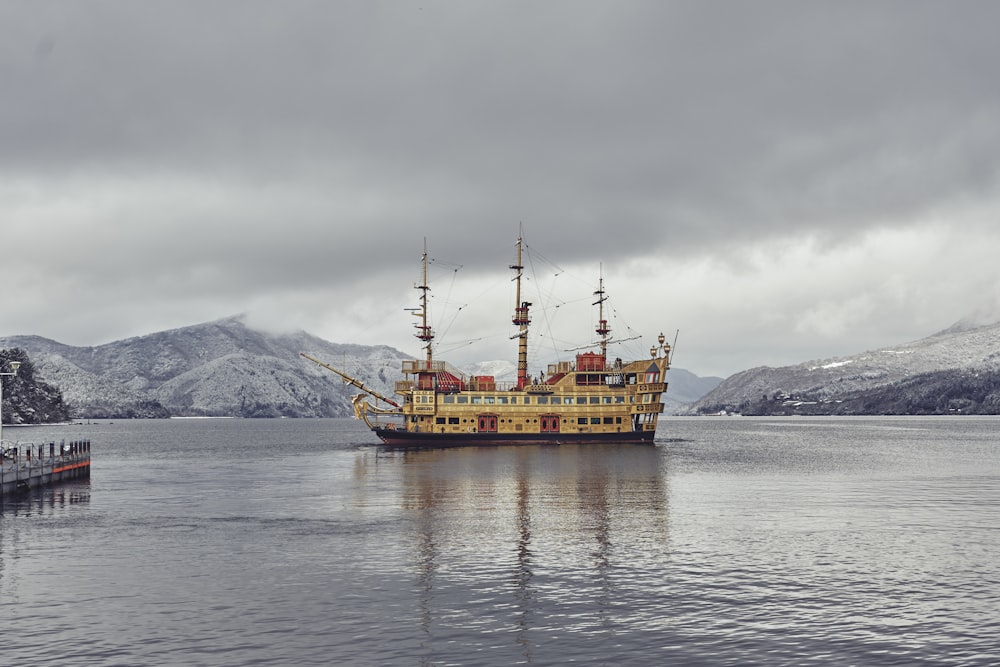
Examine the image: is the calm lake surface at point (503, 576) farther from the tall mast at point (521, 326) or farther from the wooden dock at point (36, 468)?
the tall mast at point (521, 326)

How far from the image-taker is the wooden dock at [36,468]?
67188 mm

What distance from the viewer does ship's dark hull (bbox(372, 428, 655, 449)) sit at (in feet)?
451

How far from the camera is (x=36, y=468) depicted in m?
72.9

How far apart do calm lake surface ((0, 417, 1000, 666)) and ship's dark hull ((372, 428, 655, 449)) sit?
213ft

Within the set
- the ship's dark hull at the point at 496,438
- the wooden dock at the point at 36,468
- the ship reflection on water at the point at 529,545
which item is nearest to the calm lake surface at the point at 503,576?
the ship reflection on water at the point at 529,545

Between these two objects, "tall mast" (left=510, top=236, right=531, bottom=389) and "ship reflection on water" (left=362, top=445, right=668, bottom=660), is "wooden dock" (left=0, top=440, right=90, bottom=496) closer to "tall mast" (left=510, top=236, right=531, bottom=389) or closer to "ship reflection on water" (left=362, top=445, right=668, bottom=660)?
"ship reflection on water" (left=362, top=445, right=668, bottom=660)

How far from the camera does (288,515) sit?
5516 centimetres

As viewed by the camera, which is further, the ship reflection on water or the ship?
the ship

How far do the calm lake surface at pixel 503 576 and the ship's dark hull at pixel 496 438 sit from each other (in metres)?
65.0

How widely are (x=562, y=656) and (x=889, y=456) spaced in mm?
106777

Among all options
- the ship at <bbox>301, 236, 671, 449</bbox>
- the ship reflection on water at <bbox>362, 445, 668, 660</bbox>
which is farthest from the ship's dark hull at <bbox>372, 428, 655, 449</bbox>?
the ship reflection on water at <bbox>362, 445, 668, 660</bbox>

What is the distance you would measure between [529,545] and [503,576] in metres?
7.49

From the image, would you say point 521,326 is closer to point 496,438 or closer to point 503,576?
point 496,438

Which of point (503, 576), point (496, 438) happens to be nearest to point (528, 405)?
point (496, 438)
